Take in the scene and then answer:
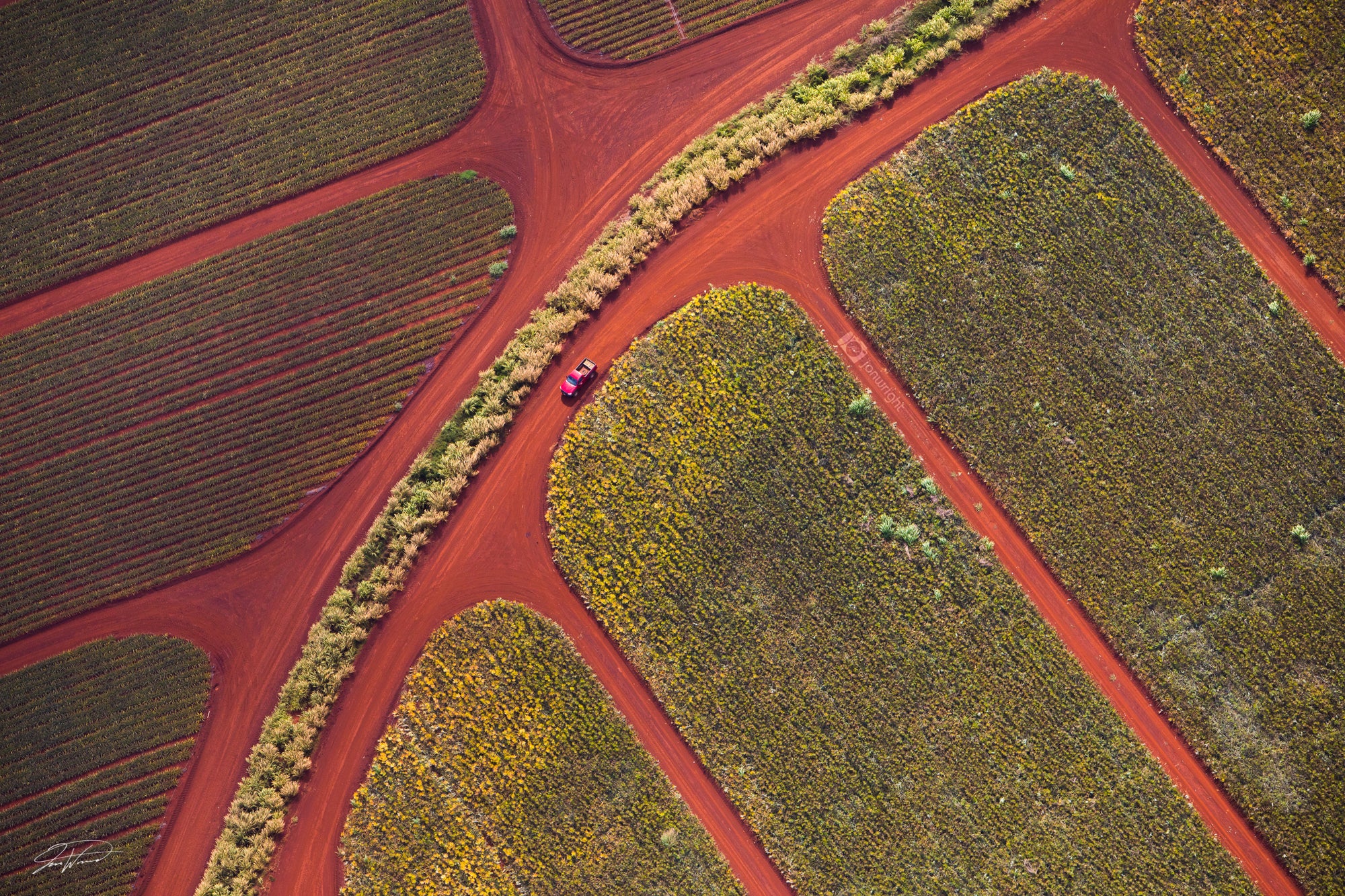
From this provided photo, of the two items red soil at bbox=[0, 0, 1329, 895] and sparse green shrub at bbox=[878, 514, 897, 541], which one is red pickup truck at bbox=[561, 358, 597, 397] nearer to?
red soil at bbox=[0, 0, 1329, 895]

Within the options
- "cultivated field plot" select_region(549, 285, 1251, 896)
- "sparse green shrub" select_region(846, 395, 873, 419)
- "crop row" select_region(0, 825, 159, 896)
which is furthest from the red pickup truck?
"crop row" select_region(0, 825, 159, 896)

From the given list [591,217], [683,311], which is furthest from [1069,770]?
[591,217]

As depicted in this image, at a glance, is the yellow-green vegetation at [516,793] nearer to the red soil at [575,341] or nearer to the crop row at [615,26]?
the red soil at [575,341]

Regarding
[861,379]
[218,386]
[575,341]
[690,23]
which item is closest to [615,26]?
[690,23]

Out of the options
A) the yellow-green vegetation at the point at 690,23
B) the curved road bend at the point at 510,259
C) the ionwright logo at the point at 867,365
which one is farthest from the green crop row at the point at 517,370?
the ionwright logo at the point at 867,365

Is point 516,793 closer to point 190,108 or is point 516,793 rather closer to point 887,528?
point 887,528

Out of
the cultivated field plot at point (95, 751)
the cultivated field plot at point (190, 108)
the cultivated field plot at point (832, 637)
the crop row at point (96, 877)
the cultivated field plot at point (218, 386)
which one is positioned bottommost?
the cultivated field plot at point (832, 637)
